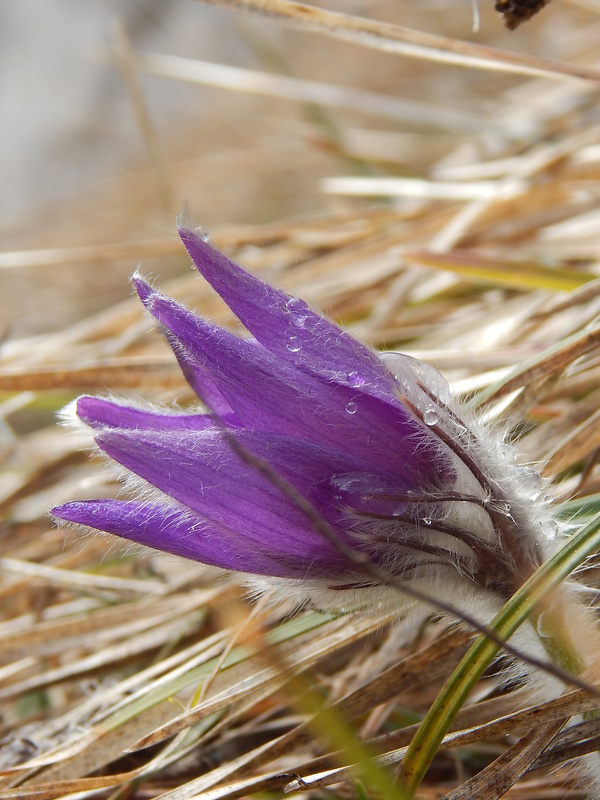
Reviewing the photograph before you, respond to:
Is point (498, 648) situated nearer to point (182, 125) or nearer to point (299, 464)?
point (299, 464)

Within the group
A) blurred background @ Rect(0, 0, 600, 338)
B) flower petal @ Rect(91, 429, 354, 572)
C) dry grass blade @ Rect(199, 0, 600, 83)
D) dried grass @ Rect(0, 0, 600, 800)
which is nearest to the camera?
flower petal @ Rect(91, 429, 354, 572)

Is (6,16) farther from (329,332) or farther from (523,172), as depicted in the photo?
(329,332)

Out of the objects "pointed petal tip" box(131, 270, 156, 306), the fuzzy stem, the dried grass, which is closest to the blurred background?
"pointed petal tip" box(131, 270, 156, 306)

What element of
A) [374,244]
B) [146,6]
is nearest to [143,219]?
[374,244]

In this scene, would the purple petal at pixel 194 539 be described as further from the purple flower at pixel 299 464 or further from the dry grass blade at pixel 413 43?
the dry grass blade at pixel 413 43

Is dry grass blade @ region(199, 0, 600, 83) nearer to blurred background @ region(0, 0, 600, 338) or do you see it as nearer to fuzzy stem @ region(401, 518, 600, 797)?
blurred background @ region(0, 0, 600, 338)

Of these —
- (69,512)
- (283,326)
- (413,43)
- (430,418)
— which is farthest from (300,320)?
(413,43)

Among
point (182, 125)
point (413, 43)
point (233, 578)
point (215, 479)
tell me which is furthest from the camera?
point (182, 125)
